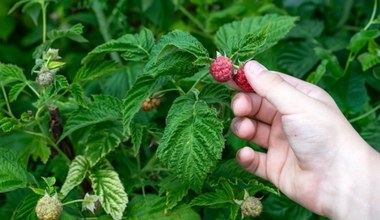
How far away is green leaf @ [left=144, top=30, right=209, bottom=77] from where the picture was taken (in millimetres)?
950

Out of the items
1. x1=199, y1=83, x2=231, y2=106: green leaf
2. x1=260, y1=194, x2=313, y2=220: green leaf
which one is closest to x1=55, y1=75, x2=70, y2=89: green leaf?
x1=199, y1=83, x2=231, y2=106: green leaf

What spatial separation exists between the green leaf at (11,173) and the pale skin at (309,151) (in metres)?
0.37

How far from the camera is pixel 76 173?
1.10m

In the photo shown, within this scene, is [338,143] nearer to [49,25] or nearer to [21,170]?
[21,170]

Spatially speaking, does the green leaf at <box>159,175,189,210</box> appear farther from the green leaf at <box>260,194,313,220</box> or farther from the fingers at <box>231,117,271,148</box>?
the green leaf at <box>260,194,313,220</box>

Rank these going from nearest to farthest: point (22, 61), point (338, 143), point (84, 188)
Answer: point (338, 143) → point (84, 188) → point (22, 61)

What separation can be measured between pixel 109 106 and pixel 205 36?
653 millimetres

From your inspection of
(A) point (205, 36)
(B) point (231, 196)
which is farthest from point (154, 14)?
(B) point (231, 196)

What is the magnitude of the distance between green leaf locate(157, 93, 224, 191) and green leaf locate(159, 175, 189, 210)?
89 millimetres

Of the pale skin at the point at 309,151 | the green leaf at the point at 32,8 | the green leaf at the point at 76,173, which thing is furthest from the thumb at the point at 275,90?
the green leaf at the point at 32,8

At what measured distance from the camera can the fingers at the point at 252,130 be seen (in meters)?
1.11

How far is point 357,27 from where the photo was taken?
189 centimetres

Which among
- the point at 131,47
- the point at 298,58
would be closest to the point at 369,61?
the point at 298,58

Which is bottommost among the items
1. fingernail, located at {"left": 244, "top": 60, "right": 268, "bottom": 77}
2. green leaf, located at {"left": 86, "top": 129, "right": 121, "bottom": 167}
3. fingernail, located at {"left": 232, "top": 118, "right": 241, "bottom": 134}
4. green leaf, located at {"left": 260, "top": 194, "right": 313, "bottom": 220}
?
green leaf, located at {"left": 260, "top": 194, "right": 313, "bottom": 220}
